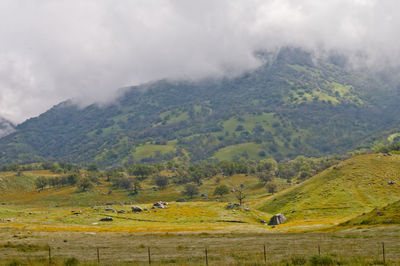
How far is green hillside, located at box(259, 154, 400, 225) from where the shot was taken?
417 ft

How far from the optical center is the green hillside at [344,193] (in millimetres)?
127188

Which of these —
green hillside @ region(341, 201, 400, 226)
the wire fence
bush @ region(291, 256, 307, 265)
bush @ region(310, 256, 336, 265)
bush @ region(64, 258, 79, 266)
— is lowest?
green hillside @ region(341, 201, 400, 226)

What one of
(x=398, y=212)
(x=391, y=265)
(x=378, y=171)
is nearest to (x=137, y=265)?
(x=391, y=265)

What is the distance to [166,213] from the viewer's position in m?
153

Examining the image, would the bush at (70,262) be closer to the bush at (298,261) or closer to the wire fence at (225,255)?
the wire fence at (225,255)

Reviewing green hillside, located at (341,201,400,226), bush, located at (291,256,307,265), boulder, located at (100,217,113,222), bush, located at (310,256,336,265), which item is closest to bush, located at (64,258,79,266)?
bush, located at (291,256,307,265)

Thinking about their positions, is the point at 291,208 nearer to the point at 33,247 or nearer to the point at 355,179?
the point at 355,179

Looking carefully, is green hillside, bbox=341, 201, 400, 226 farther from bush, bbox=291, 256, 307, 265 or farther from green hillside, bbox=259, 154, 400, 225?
bush, bbox=291, 256, 307, 265

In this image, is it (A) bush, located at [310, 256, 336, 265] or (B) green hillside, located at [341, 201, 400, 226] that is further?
(B) green hillside, located at [341, 201, 400, 226]

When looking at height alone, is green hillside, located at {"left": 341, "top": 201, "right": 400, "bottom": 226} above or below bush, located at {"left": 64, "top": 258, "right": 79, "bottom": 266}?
below

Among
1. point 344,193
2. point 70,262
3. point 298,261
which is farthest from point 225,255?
point 344,193

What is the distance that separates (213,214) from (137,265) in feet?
389

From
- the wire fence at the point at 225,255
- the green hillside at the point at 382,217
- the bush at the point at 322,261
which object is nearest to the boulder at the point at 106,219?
the wire fence at the point at 225,255

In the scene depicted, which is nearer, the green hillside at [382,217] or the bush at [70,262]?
the bush at [70,262]
